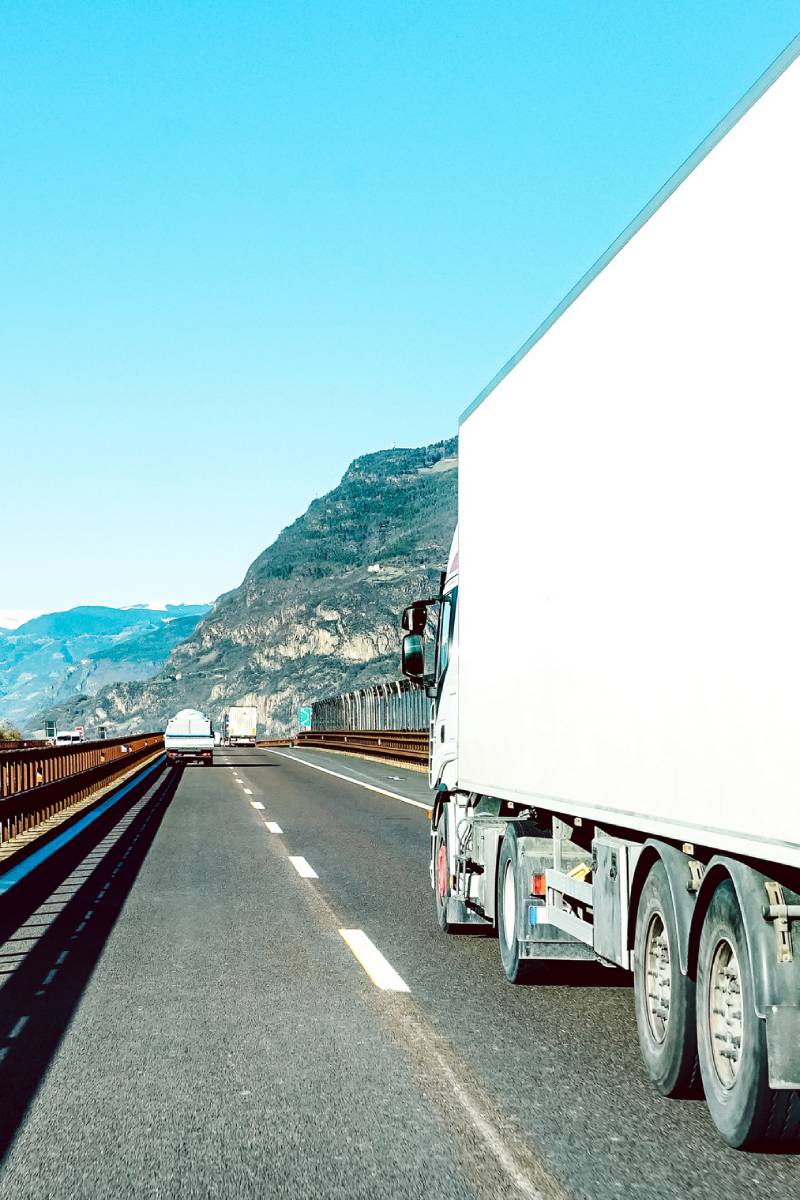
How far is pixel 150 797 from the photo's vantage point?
2938 cm

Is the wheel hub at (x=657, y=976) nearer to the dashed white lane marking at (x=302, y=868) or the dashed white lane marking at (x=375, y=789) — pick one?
the dashed white lane marking at (x=302, y=868)

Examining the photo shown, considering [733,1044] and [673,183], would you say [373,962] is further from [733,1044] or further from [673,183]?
[673,183]

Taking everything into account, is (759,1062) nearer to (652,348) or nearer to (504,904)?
(652,348)

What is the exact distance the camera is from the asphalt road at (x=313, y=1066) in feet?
14.8

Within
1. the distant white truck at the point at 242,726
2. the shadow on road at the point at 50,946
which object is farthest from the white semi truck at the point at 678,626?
the distant white truck at the point at 242,726

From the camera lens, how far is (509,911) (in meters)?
8.12

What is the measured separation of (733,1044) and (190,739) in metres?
48.4

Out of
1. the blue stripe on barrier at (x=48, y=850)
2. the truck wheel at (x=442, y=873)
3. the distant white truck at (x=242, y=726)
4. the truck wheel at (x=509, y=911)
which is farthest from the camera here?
the distant white truck at (x=242, y=726)

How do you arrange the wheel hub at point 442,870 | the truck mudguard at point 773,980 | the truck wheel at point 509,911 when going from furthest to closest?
the wheel hub at point 442,870, the truck wheel at point 509,911, the truck mudguard at point 773,980

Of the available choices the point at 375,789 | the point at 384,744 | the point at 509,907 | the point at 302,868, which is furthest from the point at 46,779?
the point at 384,744

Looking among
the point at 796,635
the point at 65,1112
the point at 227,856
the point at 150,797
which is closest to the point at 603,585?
the point at 796,635

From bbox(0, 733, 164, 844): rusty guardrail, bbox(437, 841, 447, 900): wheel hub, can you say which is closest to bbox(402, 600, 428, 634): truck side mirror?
bbox(437, 841, 447, 900): wheel hub

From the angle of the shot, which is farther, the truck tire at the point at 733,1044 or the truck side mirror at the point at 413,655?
the truck side mirror at the point at 413,655

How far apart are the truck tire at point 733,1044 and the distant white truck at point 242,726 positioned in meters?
87.4
